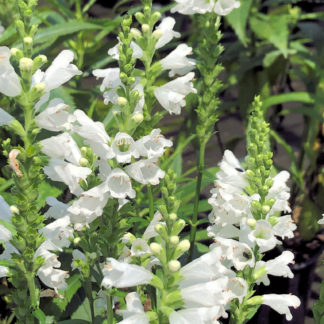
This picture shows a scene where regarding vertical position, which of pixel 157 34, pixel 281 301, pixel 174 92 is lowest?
pixel 281 301

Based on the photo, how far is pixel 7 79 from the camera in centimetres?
88

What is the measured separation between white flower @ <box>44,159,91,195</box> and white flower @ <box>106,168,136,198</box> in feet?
0.13

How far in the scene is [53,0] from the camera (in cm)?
196

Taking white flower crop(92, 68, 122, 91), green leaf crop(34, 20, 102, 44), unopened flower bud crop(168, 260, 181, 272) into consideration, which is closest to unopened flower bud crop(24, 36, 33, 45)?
white flower crop(92, 68, 122, 91)

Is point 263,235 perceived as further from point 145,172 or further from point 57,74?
point 57,74

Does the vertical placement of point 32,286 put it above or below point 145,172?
below

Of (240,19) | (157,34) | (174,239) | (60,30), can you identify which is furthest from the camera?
(240,19)

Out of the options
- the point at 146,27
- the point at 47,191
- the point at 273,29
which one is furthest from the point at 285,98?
the point at 146,27

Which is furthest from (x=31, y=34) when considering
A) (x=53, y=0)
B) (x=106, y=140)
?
(x=53, y=0)

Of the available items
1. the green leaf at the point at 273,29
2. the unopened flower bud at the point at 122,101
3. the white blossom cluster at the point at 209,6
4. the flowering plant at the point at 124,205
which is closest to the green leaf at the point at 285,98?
the green leaf at the point at 273,29

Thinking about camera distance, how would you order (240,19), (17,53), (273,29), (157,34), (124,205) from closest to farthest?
1. (17,53)
2. (124,205)
3. (157,34)
4. (240,19)
5. (273,29)

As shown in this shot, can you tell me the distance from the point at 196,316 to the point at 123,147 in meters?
0.26

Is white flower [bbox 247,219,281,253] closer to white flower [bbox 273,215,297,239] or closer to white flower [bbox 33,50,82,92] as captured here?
white flower [bbox 273,215,297,239]

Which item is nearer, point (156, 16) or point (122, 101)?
point (122, 101)
